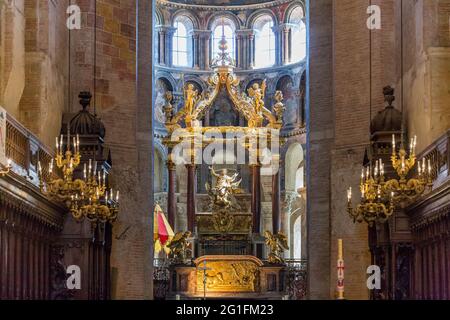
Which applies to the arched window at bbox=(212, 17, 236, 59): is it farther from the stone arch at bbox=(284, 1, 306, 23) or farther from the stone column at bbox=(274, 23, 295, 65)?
the stone arch at bbox=(284, 1, 306, 23)

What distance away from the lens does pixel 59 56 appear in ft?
83.6

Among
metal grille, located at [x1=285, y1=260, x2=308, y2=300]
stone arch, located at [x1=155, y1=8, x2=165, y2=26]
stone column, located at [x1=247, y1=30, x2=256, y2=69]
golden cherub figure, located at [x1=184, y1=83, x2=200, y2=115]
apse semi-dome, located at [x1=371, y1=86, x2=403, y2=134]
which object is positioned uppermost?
stone arch, located at [x1=155, y1=8, x2=165, y2=26]

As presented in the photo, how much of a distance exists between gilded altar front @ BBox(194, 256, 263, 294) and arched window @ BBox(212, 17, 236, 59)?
39.9 ft

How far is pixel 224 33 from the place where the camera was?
151ft

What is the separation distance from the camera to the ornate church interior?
20.1m

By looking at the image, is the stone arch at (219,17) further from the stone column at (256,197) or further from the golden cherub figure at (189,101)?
the stone column at (256,197)

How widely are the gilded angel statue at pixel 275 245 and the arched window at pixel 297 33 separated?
9.21m

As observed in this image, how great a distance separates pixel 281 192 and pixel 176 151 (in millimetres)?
5179

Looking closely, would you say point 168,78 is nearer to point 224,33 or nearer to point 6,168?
point 224,33

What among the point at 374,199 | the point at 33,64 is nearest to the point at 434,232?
the point at 374,199

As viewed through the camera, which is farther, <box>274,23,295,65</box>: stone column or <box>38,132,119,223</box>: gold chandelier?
<box>274,23,295,65</box>: stone column

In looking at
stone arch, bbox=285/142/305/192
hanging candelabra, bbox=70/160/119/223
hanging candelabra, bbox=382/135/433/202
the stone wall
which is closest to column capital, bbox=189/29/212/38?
stone arch, bbox=285/142/305/192

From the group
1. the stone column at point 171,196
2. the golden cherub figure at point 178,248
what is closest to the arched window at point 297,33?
the stone column at point 171,196
